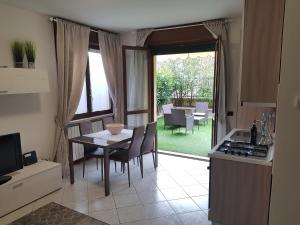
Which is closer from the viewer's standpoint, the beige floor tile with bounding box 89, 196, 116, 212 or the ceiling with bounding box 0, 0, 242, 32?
the beige floor tile with bounding box 89, 196, 116, 212

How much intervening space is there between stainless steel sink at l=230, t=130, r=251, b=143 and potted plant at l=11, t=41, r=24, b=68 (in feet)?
9.43

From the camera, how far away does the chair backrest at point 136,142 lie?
319cm

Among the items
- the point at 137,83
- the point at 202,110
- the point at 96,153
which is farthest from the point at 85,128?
the point at 202,110

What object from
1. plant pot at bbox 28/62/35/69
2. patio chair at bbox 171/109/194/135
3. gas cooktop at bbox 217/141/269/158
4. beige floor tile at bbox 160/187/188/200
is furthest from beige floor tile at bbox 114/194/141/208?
patio chair at bbox 171/109/194/135

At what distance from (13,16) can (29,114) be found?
1.33 meters

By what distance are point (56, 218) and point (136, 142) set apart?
1.37 metres

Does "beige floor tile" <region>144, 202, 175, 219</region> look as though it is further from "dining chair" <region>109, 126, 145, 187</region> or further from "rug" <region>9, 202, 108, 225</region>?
"dining chair" <region>109, 126, 145, 187</region>

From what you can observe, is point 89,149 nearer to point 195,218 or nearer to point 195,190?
point 195,190

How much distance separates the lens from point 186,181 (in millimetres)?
3404

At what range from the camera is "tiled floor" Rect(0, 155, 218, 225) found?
2.52m

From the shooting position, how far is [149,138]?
11.8 ft

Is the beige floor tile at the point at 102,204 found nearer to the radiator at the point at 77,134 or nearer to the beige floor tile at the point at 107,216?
the beige floor tile at the point at 107,216

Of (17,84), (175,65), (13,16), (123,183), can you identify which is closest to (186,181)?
(123,183)

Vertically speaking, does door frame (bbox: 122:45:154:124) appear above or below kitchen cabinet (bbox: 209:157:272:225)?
above
